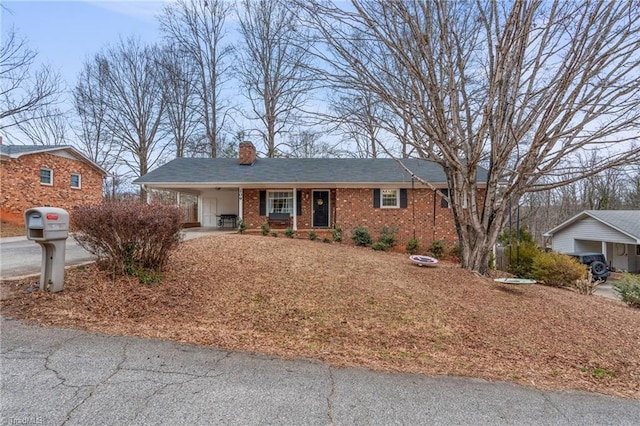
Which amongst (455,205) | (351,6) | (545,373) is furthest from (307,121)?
(545,373)

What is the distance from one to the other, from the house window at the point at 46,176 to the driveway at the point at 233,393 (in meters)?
17.0

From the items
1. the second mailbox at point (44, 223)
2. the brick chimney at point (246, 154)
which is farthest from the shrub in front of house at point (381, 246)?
the second mailbox at point (44, 223)

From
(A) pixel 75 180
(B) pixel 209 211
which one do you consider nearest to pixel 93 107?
(A) pixel 75 180

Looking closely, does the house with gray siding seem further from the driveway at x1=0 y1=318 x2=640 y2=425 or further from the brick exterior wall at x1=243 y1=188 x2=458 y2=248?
the driveway at x1=0 y1=318 x2=640 y2=425

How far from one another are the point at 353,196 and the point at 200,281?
972cm

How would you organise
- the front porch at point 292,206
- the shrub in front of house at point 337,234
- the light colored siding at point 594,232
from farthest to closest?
the light colored siding at point 594,232 → the front porch at point 292,206 → the shrub in front of house at point 337,234

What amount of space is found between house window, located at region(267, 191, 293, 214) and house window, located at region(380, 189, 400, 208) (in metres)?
4.34

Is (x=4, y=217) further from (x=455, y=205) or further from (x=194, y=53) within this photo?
(x=455, y=205)

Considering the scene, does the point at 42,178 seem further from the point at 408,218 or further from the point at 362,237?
the point at 408,218

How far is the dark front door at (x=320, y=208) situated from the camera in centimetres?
1509

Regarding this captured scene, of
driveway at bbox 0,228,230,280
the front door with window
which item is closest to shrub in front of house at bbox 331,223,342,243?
driveway at bbox 0,228,230,280

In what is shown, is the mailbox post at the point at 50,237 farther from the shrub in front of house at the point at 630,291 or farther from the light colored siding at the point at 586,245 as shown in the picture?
the light colored siding at the point at 586,245

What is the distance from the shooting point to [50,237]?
4.07m

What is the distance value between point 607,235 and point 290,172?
21.2m
